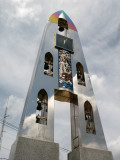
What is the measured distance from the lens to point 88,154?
27.4ft

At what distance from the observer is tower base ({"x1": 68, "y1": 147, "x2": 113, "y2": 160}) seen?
26.8 ft

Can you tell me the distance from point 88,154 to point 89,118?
8.09ft

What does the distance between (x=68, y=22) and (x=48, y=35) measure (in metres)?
2.90

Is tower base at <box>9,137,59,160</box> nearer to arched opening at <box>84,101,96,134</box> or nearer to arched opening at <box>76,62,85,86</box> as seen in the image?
arched opening at <box>84,101,96,134</box>

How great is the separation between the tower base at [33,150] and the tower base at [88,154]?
3.44 ft

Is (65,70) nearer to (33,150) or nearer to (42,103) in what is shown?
(42,103)

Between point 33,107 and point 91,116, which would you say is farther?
point 91,116

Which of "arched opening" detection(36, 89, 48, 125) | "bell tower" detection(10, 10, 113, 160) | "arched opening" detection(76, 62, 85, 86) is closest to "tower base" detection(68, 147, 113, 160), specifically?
"bell tower" detection(10, 10, 113, 160)

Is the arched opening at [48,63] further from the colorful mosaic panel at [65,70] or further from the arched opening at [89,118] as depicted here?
the arched opening at [89,118]

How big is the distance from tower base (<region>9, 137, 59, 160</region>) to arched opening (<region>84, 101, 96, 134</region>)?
2.64 m

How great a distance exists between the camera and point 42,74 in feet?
33.6

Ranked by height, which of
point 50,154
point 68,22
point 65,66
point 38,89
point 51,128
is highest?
point 68,22

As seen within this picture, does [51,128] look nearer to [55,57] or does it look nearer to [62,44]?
[55,57]

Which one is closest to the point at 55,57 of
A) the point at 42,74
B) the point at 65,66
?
the point at 65,66
